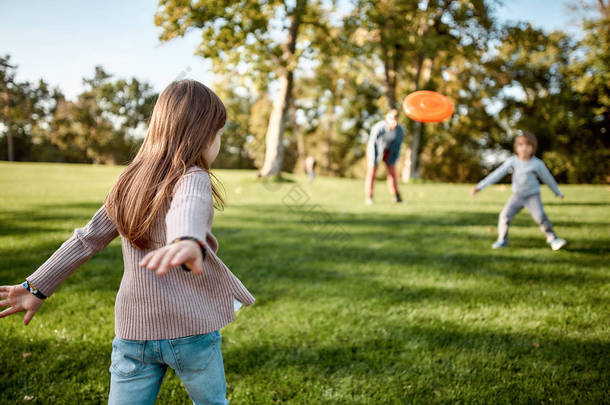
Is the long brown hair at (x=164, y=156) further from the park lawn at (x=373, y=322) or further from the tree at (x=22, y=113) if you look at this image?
the tree at (x=22, y=113)

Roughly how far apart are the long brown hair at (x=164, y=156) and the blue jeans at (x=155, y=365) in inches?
15.7

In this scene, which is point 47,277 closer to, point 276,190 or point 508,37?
point 276,190

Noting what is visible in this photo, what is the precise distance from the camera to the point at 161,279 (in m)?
1.42

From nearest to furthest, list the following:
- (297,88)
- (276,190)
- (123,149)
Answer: (276,190)
(297,88)
(123,149)

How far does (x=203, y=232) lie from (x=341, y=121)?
132 feet

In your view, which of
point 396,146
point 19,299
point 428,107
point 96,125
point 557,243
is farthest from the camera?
point 96,125

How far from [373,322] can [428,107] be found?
4.12 meters

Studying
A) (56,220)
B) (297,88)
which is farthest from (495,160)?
(56,220)

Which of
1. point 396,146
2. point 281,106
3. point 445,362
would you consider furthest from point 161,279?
point 281,106

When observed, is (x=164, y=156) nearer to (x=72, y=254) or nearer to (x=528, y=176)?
(x=72, y=254)

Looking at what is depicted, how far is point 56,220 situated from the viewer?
7129mm

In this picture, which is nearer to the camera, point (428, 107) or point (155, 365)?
point (155, 365)

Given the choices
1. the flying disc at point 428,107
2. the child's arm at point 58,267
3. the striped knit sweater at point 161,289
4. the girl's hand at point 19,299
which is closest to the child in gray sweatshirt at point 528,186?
the flying disc at point 428,107

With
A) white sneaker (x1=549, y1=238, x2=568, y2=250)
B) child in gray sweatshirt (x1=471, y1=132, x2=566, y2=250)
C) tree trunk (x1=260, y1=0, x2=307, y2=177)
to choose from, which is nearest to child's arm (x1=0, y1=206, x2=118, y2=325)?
child in gray sweatshirt (x1=471, y1=132, x2=566, y2=250)
